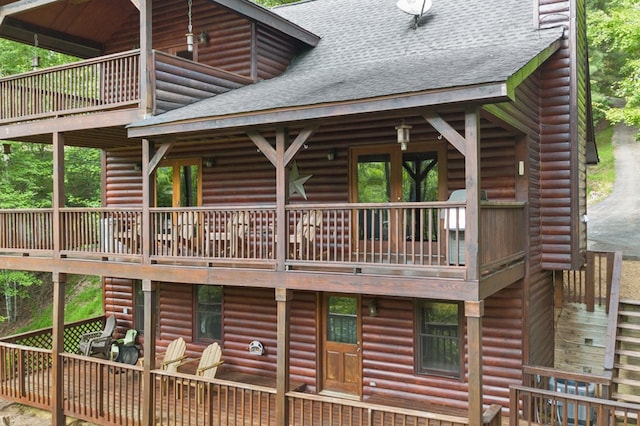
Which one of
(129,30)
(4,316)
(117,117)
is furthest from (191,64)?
(4,316)

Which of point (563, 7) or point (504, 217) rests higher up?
point (563, 7)

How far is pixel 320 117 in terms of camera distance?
23.4 feet

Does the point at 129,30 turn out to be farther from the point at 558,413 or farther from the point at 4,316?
the point at 4,316

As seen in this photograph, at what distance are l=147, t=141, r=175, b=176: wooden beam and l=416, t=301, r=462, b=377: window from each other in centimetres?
512

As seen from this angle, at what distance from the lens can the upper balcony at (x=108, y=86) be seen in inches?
375

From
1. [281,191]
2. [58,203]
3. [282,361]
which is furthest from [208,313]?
[281,191]

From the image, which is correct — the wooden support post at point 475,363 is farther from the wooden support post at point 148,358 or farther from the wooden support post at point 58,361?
the wooden support post at point 58,361

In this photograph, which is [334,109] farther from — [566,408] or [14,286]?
[14,286]

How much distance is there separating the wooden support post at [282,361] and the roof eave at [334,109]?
258 cm

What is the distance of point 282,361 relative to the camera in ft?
25.8

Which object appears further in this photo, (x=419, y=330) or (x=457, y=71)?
(x=419, y=330)

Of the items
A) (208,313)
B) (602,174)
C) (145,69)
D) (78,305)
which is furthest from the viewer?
(602,174)

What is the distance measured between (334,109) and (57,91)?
6.73 m

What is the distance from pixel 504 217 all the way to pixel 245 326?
6.08m
